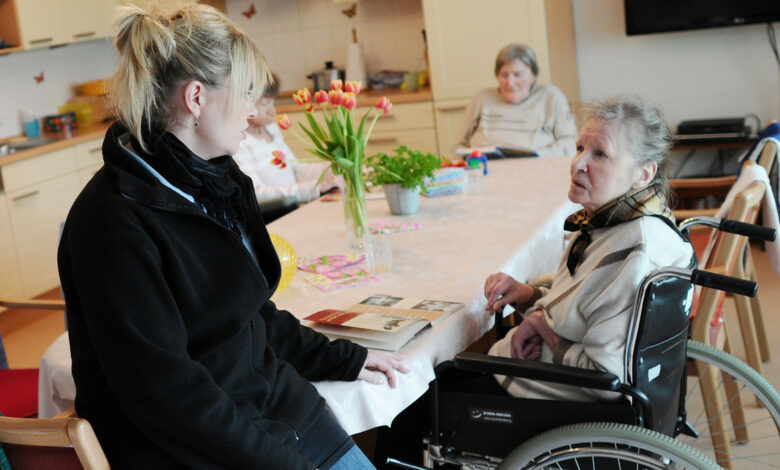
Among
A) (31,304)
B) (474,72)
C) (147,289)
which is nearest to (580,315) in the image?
(147,289)

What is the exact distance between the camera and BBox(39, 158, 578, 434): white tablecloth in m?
1.74

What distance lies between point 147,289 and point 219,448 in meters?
0.26

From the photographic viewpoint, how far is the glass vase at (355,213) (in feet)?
8.52

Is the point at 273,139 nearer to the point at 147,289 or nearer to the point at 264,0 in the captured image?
the point at 264,0

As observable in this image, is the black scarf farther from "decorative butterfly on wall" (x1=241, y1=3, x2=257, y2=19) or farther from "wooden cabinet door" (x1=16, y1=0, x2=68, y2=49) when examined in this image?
"decorative butterfly on wall" (x1=241, y1=3, x2=257, y2=19)

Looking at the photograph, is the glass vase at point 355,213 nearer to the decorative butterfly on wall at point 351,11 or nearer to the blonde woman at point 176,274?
the blonde woman at point 176,274

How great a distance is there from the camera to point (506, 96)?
4.16 meters

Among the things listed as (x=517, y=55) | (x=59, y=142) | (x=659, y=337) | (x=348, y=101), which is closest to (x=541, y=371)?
(x=659, y=337)

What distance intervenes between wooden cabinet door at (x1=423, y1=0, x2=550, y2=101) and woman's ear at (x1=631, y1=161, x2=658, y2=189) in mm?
3079

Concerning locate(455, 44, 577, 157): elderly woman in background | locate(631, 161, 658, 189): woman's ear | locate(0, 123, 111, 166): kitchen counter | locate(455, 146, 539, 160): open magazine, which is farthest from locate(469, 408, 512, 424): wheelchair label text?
locate(0, 123, 111, 166): kitchen counter

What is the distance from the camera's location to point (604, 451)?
5.35 feet

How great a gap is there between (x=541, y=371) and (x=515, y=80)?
8.55 ft

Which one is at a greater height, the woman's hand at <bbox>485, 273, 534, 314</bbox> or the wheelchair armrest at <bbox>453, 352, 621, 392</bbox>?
the woman's hand at <bbox>485, 273, 534, 314</bbox>

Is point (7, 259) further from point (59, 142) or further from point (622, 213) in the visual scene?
point (622, 213)
